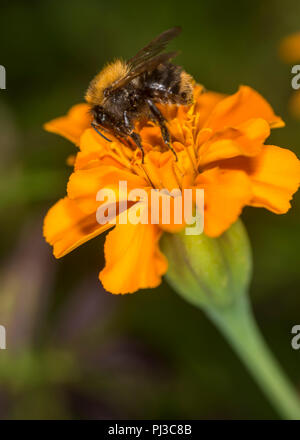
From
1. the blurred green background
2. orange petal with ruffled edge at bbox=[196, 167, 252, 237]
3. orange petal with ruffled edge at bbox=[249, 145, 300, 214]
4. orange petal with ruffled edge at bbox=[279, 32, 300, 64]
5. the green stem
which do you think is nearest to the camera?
orange petal with ruffled edge at bbox=[196, 167, 252, 237]

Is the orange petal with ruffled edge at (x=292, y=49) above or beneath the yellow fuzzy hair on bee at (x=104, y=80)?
above

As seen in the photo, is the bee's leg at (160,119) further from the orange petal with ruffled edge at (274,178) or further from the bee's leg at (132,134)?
the orange petal with ruffled edge at (274,178)

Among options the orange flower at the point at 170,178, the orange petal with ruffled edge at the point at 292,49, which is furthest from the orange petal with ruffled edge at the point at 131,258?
the orange petal with ruffled edge at the point at 292,49

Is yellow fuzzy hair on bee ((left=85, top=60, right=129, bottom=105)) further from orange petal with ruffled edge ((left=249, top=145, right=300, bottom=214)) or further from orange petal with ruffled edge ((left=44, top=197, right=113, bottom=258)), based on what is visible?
orange petal with ruffled edge ((left=249, top=145, right=300, bottom=214))

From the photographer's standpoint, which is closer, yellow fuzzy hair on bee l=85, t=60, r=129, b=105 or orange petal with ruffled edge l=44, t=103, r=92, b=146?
yellow fuzzy hair on bee l=85, t=60, r=129, b=105

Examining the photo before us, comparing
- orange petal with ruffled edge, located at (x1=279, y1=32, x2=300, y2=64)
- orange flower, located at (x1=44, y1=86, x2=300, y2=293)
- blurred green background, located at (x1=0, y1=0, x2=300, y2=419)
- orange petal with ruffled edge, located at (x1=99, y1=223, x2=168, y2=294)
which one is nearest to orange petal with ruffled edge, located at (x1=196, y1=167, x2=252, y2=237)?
orange flower, located at (x1=44, y1=86, x2=300, y2=293)

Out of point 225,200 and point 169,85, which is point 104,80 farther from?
point 225,200

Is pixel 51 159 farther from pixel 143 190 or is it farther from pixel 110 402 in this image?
pixel 143 190

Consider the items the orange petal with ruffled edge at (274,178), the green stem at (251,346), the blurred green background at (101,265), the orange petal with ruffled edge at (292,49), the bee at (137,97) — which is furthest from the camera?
the orange petal with ruffled edge at (292,49)
